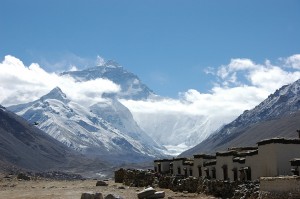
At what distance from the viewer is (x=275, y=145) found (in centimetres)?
2781

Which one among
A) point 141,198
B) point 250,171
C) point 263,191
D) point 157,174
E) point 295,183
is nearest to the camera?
point 295,183

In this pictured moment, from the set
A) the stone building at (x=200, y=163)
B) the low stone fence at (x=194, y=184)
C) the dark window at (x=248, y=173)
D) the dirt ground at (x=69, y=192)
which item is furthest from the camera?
the stone building at (x=200, y=163)

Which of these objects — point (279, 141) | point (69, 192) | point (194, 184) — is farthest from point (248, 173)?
point (69, 192)

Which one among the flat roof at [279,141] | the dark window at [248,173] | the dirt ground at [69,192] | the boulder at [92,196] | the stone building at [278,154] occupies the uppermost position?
the flat roof at [279,141]

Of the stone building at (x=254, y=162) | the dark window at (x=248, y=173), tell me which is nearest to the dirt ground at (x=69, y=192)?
the stone building at (x=254, y=162)

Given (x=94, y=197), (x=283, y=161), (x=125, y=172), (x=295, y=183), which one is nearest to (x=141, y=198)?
(x=94, y=197)

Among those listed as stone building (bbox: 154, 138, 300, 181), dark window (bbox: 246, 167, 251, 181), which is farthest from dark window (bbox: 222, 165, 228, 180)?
dark window (bbox: 246, 167, 251, 181)

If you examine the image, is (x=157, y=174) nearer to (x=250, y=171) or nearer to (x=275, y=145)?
(x=250, y=171)

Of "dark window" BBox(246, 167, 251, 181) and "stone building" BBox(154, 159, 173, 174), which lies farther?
"stone building" BBox(154, 159, 173, 174)

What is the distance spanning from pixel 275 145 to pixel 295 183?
4912 mm

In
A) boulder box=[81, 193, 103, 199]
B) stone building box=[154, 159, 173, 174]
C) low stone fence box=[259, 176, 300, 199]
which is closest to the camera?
low stone fence box=[259, 176, 300, 199]

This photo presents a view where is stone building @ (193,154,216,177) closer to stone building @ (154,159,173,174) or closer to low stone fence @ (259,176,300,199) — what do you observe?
stone building @ (154,159,173,174)

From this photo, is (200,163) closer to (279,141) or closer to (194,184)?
(194,184)

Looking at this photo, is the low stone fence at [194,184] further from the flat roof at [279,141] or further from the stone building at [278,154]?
the flat roof at [279,141]
